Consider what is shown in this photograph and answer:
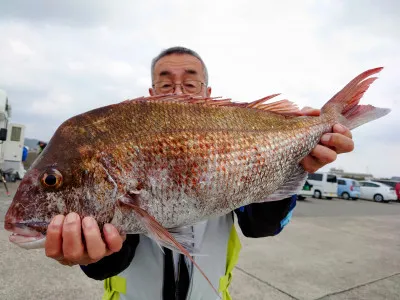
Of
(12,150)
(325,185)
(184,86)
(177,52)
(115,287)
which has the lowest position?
(115,287)

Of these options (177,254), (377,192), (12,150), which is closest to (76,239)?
A: (177,254)

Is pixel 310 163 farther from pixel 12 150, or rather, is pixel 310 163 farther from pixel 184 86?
pixel 12 150

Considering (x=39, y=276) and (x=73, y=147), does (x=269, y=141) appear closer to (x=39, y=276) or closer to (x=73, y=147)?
(x=73, y=147)

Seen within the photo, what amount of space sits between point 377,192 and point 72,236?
28.7 meters

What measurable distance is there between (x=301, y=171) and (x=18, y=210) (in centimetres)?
142

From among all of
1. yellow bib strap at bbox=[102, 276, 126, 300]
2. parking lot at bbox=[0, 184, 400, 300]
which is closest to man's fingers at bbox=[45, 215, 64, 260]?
yellow bib strap at bbox=[102, 276, 126, 300]

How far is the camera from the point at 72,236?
1299 mm

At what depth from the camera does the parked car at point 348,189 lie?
A: 25.1 m

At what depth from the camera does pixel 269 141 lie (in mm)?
1698

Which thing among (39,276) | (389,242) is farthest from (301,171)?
(389,242)

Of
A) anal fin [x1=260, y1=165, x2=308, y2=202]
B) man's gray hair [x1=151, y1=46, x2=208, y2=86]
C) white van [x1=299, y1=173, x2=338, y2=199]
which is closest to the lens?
anal fin [x1=260, y1=165, x2=308, y2=202]

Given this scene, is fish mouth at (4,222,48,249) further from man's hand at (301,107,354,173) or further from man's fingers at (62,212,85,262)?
man's hand at (301,107,354,173)

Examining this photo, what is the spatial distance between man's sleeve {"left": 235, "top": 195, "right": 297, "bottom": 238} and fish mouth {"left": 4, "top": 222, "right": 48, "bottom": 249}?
127 cm

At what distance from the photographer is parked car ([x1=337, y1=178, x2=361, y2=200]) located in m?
25.1
